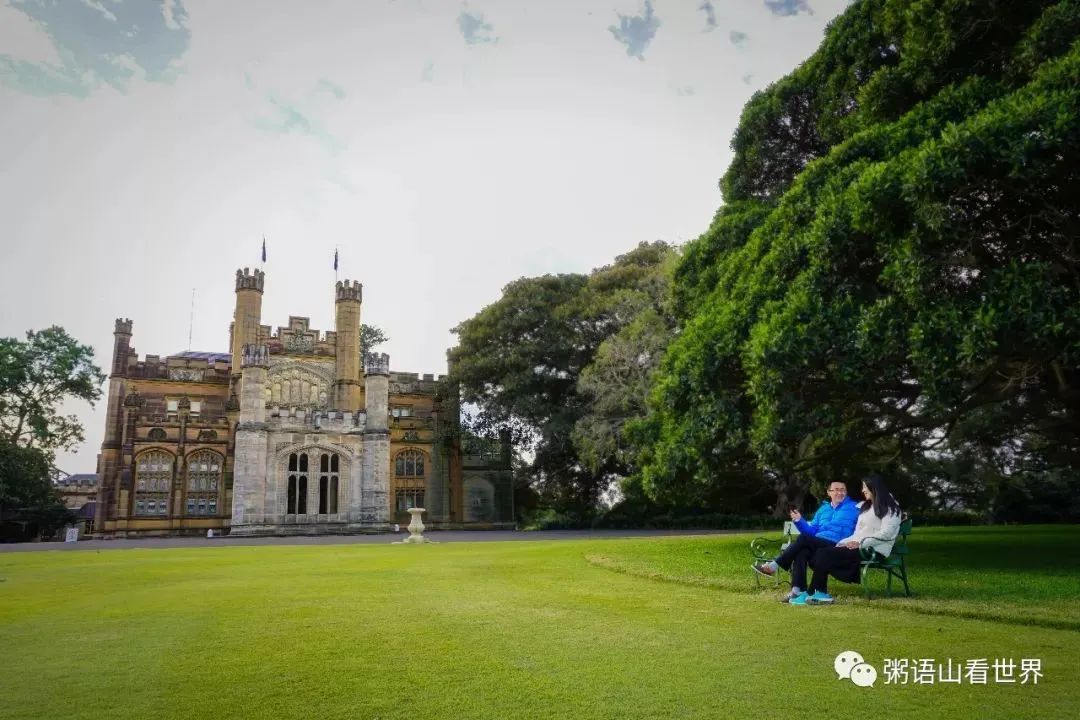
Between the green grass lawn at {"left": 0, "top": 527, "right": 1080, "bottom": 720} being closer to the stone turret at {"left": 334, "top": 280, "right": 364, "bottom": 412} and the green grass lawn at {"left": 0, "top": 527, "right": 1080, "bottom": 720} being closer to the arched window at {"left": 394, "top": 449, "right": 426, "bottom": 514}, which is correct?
the arched window at {"left": 394, "top": 449, "right": 426, "bottom": 514}

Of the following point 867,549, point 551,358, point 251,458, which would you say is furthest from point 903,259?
point 251,458

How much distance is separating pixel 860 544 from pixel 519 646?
4.08 m

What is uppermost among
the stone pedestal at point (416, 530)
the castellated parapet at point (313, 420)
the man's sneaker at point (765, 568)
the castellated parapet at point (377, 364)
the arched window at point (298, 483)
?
the castellated parapet at point (377, 364)

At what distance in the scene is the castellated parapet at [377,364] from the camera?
40.4 metres

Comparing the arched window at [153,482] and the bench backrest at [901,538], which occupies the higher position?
the arched window at [153,482]

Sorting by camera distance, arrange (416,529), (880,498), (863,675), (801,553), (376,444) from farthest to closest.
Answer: (376,444) → (416,529) → (801,553) → (880,498) → (863,675)

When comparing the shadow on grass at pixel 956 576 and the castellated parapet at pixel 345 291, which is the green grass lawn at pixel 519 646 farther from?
the castellated parapet at pixel 345 291

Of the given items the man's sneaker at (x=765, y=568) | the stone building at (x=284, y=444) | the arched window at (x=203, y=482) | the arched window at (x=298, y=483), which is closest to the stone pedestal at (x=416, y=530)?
the stone building at (x=284, y=444)

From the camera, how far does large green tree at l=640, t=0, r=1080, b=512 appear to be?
9.53 metres

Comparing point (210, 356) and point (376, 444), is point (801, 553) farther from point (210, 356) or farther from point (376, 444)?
point (210, 356)

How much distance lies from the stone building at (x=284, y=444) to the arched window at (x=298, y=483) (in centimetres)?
6

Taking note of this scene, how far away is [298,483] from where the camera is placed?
38.4m

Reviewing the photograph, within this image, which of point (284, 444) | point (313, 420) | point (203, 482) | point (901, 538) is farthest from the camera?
point (203, 482)

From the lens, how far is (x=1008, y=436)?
26.1m
